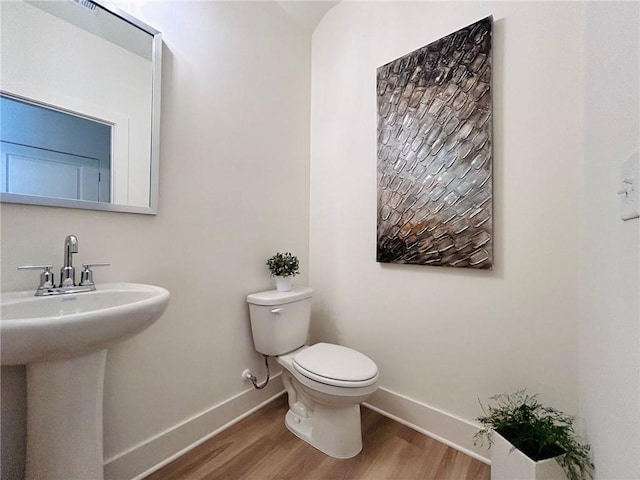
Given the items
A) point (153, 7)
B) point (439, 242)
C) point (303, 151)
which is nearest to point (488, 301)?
point (439, 242)

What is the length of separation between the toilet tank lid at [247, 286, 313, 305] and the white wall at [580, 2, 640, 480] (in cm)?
120

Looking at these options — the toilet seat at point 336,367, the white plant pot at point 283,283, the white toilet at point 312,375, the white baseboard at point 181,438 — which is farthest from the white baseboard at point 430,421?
the white plant pot at point 283,283

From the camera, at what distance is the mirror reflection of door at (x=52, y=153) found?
34.1 inches

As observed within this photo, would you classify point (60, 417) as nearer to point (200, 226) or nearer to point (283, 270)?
point (200, 226)

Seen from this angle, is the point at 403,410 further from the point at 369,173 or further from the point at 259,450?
the point at 369,173

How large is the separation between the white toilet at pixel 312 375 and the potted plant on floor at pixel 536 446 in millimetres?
492

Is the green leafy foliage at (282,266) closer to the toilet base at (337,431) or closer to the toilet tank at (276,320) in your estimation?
the toilet tank at (276,320)

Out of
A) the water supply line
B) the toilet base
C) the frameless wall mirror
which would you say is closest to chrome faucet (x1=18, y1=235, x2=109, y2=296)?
the frameless wall mirror

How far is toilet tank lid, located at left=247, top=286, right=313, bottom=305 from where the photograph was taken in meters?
1.44

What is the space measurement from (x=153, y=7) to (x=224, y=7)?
1.36ft

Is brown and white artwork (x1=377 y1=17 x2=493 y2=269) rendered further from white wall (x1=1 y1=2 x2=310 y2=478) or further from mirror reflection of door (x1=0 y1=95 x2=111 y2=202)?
mirror reflection of door (x1=0 y1=95 x2=111 y2=202)

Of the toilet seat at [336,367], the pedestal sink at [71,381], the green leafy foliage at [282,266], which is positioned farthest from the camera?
the green leafy foliage at [282,266]

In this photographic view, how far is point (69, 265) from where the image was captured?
0.91 metres

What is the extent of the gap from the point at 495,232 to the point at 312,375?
1037 millimetres
